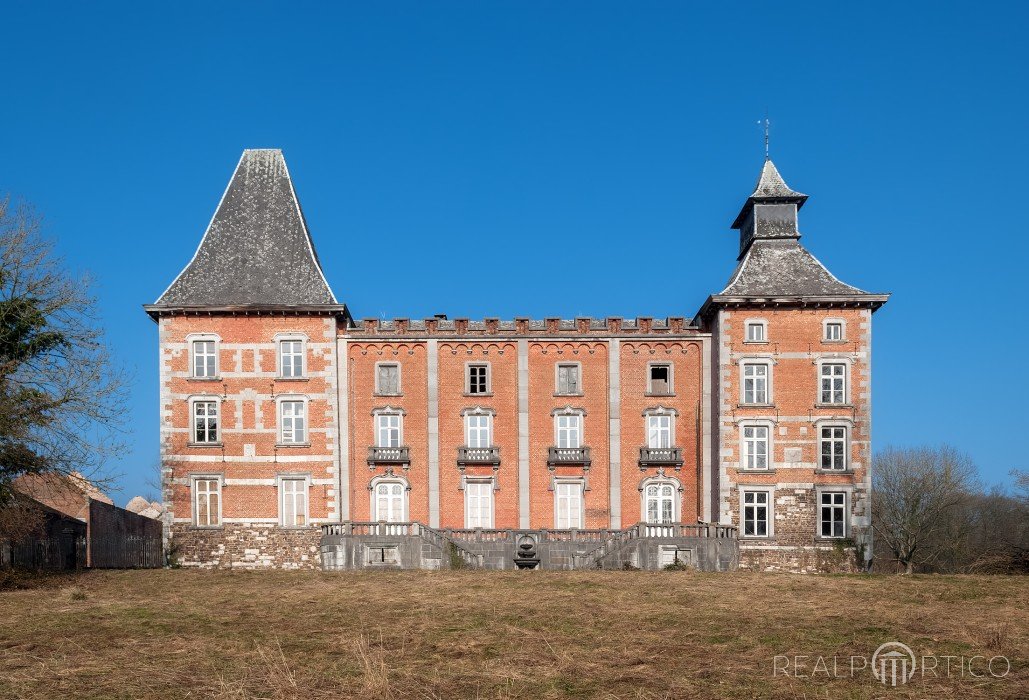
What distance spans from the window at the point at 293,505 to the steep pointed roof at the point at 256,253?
26.8 feet

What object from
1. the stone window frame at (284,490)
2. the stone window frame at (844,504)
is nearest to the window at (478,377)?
the stone window frame at (284,490)

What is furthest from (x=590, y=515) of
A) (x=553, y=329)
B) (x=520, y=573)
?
(x=520, y=573)

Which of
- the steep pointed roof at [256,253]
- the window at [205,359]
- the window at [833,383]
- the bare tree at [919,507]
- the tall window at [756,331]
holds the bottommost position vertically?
the bare tree at [919,507]

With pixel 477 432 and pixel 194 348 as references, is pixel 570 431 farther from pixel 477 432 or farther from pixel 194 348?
pixel 194 348

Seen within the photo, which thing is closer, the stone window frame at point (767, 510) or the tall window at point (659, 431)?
the stone window frame at point (767, 510)

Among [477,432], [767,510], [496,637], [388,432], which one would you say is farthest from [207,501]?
[496,637]

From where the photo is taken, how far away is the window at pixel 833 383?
38.1 meters

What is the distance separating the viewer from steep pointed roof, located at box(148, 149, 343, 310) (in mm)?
38844

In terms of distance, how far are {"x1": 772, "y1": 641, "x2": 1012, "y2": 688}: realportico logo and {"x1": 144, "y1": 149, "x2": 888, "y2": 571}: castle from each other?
22.6 metres

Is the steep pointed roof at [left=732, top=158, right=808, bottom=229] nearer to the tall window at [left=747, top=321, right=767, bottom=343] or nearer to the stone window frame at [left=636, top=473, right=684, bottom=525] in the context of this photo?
the tall window at [left=747, top=321, right=767, bottom=343]

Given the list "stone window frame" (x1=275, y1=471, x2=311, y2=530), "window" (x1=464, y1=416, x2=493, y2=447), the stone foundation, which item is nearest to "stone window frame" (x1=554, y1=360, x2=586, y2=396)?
"window" (x1=464, y1=416, x2=493, y2=447)

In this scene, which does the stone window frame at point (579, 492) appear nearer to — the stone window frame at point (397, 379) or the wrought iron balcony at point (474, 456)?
the wrought iron balcony at point (474, 456)

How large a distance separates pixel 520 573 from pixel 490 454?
1096 cm

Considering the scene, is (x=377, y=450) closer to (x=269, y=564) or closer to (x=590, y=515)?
(x=269, y=564)
